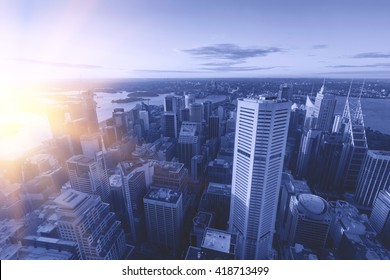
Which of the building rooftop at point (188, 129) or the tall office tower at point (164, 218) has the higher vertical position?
the building rooftop at point (188, 129)

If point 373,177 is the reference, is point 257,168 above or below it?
above

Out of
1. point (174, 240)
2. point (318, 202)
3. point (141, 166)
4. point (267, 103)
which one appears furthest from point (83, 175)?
point (318, 202)

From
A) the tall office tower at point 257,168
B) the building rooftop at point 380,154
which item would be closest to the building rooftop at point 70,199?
the tall office tower at point 257,168

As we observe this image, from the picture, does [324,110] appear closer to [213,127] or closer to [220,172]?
[213,127]

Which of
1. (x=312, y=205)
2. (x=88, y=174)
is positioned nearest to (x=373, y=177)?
(x=312, y=205)

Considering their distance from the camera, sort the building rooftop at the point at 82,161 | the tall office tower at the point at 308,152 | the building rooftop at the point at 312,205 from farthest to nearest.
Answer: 1. the tall office tower at the point at 308,152
2. the building rooftop at the point at 82,161
3. the building rooftop at the point at 312,205

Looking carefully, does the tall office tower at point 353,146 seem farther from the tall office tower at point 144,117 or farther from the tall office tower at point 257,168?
the tall office tower at point 144,117
